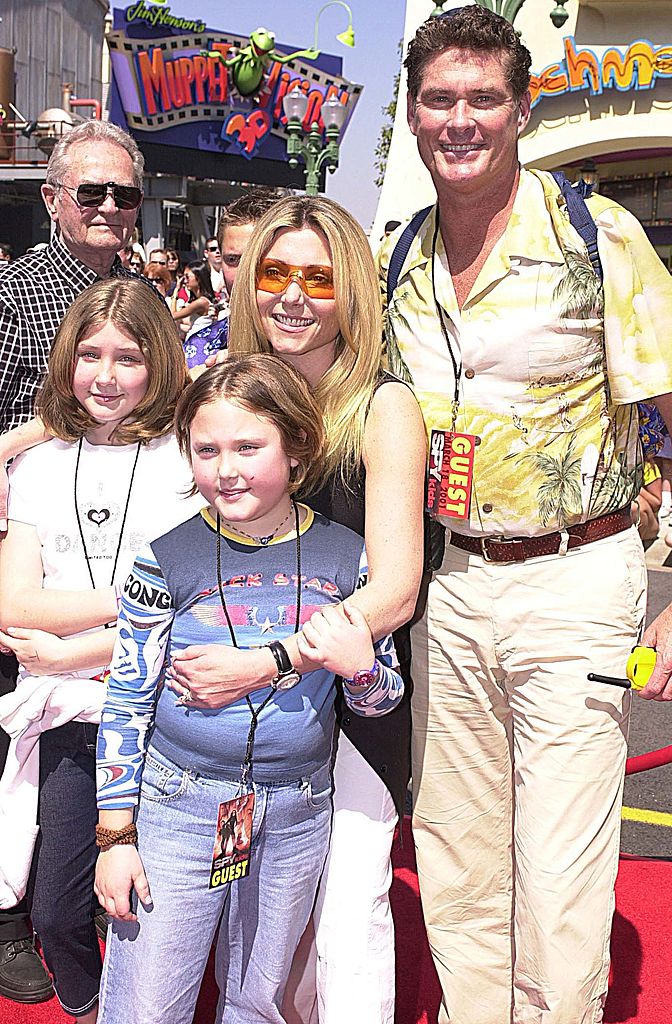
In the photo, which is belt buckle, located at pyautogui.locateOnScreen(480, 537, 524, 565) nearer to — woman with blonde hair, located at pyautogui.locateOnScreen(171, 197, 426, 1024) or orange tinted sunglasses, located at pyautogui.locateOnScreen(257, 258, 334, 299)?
woman with blonde hair, located at pyautogui.locateOnScreen(171, 197, 426, 1024)

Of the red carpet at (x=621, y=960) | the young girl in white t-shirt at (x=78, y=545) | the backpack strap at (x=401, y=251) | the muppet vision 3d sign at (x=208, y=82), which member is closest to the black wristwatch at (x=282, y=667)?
the young girl in white t-shirt at (x=78, y=545)

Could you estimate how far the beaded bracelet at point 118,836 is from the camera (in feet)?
6.69

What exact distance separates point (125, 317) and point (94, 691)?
2.85 ft

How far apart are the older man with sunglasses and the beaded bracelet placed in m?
1.06

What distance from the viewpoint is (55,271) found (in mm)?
3133

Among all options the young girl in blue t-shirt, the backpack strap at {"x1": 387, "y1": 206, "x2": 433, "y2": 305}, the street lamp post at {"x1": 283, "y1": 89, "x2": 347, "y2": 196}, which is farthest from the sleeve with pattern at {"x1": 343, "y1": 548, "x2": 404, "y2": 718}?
the street lamp post at {"x1": 283, "y1": 89, "x2": 347, "y2": 196}

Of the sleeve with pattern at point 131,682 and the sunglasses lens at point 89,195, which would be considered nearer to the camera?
the sleeve with pattern at point 131,682

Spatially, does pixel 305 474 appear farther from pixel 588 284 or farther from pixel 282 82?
pixel 282 82

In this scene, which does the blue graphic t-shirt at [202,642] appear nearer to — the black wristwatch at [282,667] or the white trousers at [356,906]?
the black wristwatch at [282,667]

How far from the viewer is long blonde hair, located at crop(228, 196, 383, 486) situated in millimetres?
2207

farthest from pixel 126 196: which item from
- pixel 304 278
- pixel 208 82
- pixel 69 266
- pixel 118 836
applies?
pixel 208 82

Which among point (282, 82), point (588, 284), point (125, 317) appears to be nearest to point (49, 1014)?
point (125, 317)

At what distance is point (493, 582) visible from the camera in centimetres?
247

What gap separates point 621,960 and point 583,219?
224 cm
